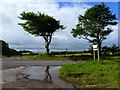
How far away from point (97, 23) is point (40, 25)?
8988 millimetres

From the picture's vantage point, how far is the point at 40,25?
2650 cm

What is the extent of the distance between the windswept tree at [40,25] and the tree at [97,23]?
163 inches

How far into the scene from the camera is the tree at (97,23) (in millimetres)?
26750

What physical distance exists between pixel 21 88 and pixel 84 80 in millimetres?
2706

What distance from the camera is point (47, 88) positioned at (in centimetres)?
602

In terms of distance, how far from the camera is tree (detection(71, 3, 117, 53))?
26750 mm

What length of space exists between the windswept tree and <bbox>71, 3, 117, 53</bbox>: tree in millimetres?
4143

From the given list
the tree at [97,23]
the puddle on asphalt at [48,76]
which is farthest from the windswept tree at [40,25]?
the puddle on asphalt at [48,76]

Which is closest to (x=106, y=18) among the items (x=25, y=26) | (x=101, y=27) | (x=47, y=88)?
(x=101, y=27)

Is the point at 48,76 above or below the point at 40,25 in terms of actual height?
below

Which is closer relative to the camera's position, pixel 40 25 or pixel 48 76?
pixel 48 76

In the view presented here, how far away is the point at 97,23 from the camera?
88.1 ft

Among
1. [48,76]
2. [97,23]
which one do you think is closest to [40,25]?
[97,23]

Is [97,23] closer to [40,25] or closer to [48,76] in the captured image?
[40,25]
